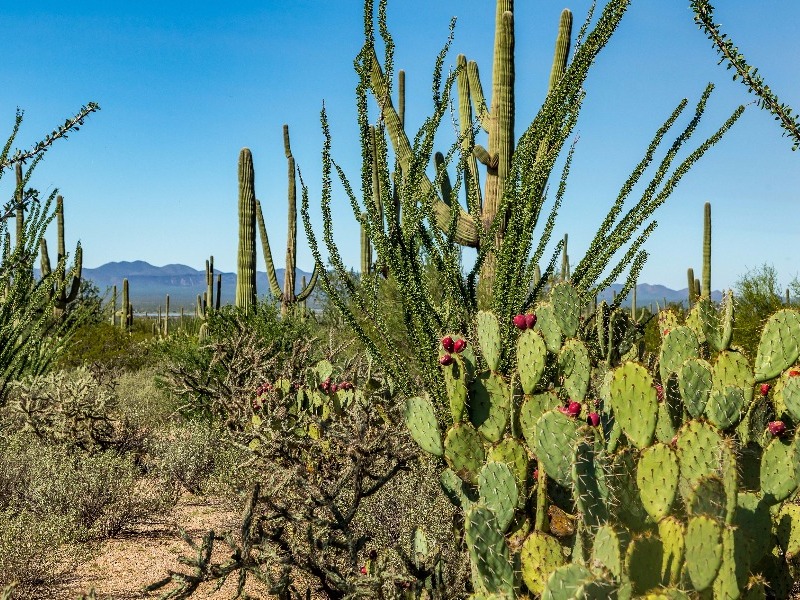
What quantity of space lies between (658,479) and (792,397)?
42.4 inches

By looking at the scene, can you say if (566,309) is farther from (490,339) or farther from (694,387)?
(694,387)

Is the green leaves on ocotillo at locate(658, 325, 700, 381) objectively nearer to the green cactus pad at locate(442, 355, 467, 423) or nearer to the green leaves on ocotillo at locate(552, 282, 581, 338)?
the green leaves on ocotillo at locate(552, 282, 581, 338)

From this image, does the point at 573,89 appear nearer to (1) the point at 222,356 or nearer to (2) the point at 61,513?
(1) the point at 222,356

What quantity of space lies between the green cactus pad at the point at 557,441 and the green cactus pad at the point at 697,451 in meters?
0.43

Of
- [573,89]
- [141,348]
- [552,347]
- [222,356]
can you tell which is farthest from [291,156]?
[552,347]

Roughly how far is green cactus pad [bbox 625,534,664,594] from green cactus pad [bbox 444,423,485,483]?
0.97 m

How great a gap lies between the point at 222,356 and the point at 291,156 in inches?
435

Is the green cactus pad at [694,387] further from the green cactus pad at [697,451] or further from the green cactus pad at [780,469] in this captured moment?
the green cactus pad at [780,469]

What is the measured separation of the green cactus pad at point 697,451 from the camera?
10.0 ft

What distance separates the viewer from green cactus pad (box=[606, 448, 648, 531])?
3031mm

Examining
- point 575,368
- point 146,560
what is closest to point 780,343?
point 575,368

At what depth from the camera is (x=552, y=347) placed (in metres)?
3.91

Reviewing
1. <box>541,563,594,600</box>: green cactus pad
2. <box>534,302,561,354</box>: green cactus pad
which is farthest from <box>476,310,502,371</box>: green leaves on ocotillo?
<box>541,563,594,600</box>: green cactus pad

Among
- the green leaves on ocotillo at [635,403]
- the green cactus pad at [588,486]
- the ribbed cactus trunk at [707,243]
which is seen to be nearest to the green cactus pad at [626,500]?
the green leaves on ocotillo at [635,403]
